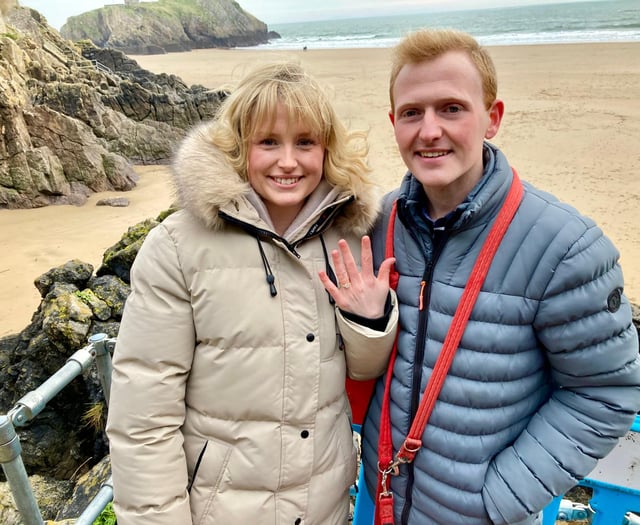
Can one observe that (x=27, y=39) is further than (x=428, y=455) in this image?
Yes

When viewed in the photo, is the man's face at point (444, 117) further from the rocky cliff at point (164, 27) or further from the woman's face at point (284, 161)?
the rocky cliff at point (164, 27)

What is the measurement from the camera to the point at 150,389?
1.72 m

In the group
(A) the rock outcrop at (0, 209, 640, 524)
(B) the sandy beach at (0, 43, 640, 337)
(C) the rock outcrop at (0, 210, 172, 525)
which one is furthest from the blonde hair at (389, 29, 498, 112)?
(C) the rock outcrop at (0, 210, 172, 525)

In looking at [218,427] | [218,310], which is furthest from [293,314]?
[218,427]

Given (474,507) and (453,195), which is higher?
(453,195)

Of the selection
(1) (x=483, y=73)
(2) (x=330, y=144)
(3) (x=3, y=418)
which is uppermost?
(1) (x=483, y=73)

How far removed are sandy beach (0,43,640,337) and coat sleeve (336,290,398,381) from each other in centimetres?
87

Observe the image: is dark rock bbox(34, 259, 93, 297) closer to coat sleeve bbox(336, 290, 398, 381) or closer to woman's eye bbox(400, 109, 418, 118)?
coat sleeve bbox(336, 290, 398, 381)

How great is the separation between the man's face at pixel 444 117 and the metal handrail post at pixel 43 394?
162 centimetres

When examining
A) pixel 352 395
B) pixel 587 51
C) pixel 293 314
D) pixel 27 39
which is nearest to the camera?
pixel 293 314

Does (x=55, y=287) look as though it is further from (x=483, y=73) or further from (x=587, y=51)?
(x=587, y=51)

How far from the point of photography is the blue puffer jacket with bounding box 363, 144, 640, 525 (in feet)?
5.07

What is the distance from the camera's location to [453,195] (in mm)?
1803

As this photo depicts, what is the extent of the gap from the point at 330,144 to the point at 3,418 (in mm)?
1589
